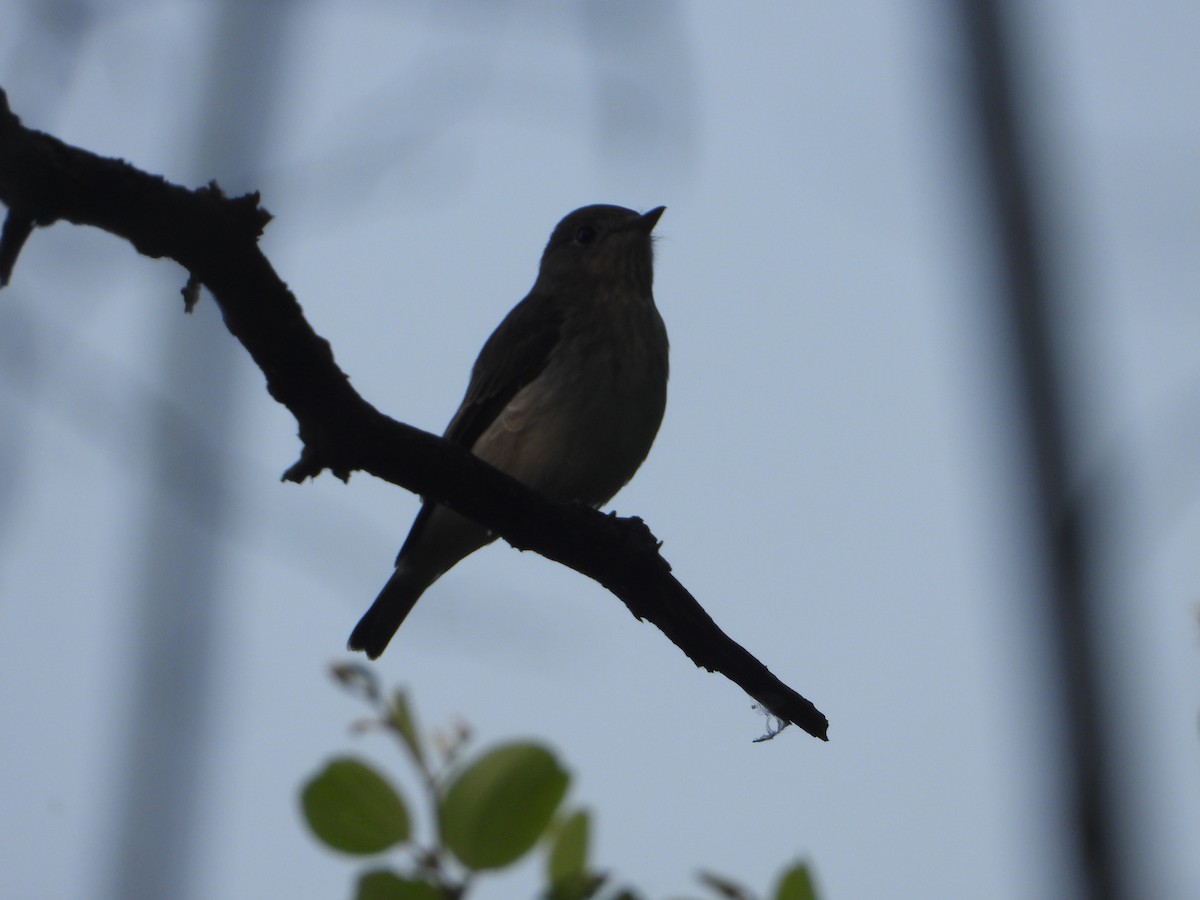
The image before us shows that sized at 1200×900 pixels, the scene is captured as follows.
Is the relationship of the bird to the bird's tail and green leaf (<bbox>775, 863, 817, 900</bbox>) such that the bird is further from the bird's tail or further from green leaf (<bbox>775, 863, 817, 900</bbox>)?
green leaf (<bbox>775, 863, 817, 900</bbox>)

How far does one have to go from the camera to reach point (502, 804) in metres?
2.12

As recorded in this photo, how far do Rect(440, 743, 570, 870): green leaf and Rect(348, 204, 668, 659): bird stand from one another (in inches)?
130

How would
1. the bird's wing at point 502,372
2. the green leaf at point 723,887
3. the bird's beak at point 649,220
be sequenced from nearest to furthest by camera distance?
the green leaf at point 723,887 < the bird's wing at point 502,372 < the bird's beak at point 649,220

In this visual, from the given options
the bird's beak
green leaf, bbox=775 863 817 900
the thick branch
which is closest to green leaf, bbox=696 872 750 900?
green leaf, bbox=775 863 817 900

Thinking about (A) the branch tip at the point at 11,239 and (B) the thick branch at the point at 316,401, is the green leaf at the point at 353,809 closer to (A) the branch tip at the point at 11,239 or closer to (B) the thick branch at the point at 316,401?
(B) the thick branch at the point at 316,401

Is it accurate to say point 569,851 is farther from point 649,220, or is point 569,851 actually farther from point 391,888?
point 649,220

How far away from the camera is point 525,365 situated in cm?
589

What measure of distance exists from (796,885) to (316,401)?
146cm

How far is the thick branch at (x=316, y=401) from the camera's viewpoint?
2352 mm

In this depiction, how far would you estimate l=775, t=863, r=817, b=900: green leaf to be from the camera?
1.93 meters

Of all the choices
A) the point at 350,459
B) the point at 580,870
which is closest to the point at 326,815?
the point at 580,870

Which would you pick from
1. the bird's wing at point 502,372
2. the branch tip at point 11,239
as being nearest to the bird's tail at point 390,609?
the bird's wing at point 502,372

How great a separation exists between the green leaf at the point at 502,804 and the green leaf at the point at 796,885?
0.41 metres

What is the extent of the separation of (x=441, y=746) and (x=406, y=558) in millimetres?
3771
